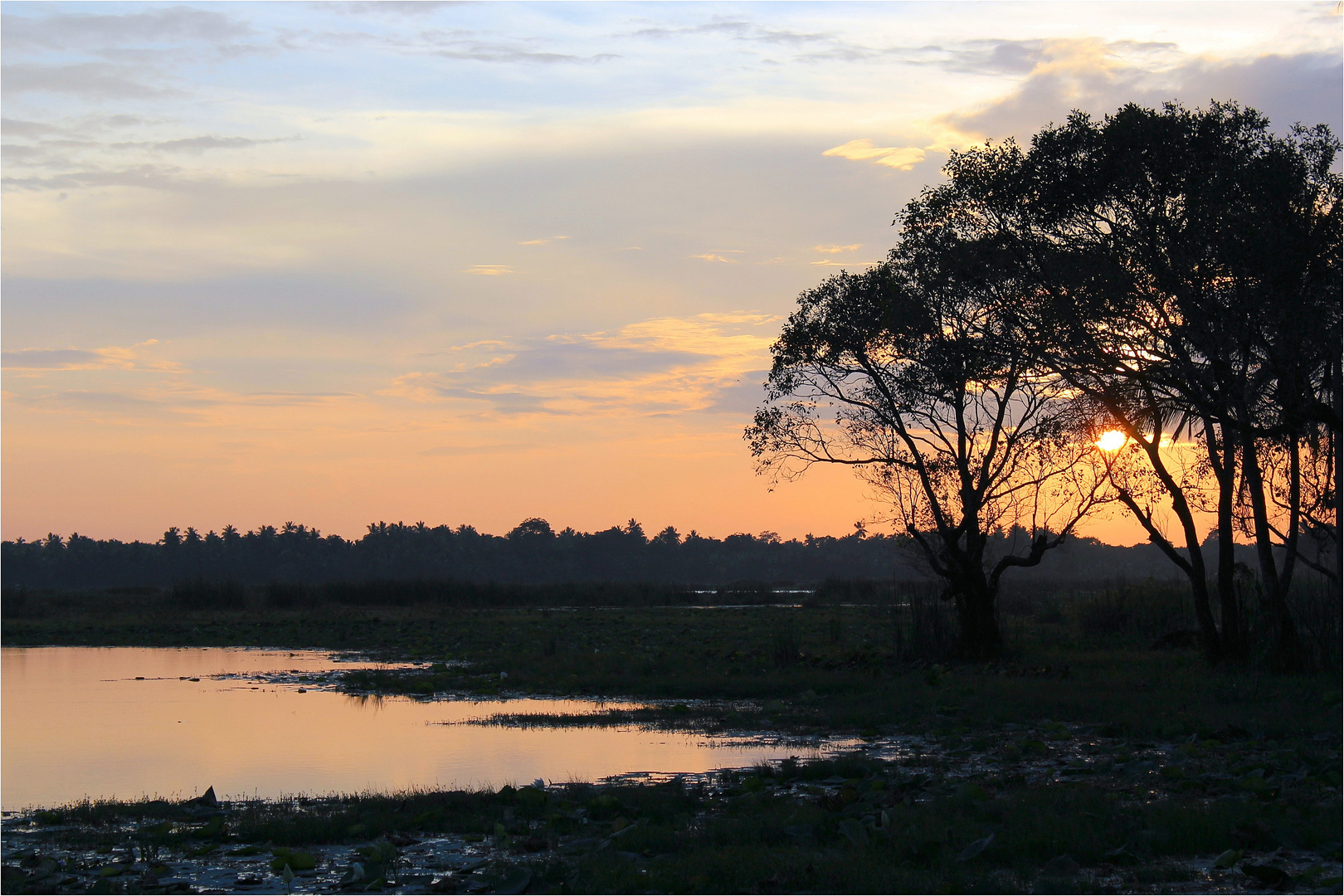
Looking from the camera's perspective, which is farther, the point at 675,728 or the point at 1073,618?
the point at 1073,618

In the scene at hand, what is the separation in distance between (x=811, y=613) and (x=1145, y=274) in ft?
113

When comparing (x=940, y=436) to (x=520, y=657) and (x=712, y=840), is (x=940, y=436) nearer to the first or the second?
(x=520, y=657)

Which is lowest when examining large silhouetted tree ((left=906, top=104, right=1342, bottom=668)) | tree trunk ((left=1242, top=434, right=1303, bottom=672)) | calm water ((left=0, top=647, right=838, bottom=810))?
calm water ((left=0, top=647, right=838, bottom=810))

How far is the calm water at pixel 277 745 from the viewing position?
1233 cm

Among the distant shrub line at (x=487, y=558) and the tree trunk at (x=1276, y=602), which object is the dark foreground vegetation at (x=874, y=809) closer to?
the tree trunk at (x=1276, y=602)

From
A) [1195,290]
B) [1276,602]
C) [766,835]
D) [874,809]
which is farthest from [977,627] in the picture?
[766,835]

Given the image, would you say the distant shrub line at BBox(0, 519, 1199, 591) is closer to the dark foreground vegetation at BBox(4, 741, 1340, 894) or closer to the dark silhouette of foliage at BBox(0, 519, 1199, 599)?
the dark silhouette of foliage at BBox(0, 519, 1199, 599)

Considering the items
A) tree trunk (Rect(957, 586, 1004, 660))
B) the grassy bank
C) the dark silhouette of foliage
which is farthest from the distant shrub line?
tree trunk (Rect(957, 586, 1004, 660))

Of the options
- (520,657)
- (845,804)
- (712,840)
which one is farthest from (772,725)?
(520,657)

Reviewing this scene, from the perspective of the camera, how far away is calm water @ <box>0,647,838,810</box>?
12.3 meters

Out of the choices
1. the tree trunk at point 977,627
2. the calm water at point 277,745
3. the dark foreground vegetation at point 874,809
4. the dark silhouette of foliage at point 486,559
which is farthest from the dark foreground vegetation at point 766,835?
the dark silhouette of foliage at point 486,559

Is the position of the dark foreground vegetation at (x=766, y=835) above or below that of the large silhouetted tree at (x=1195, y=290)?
below

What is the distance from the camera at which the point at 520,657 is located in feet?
87.2

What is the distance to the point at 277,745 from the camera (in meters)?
15.0
